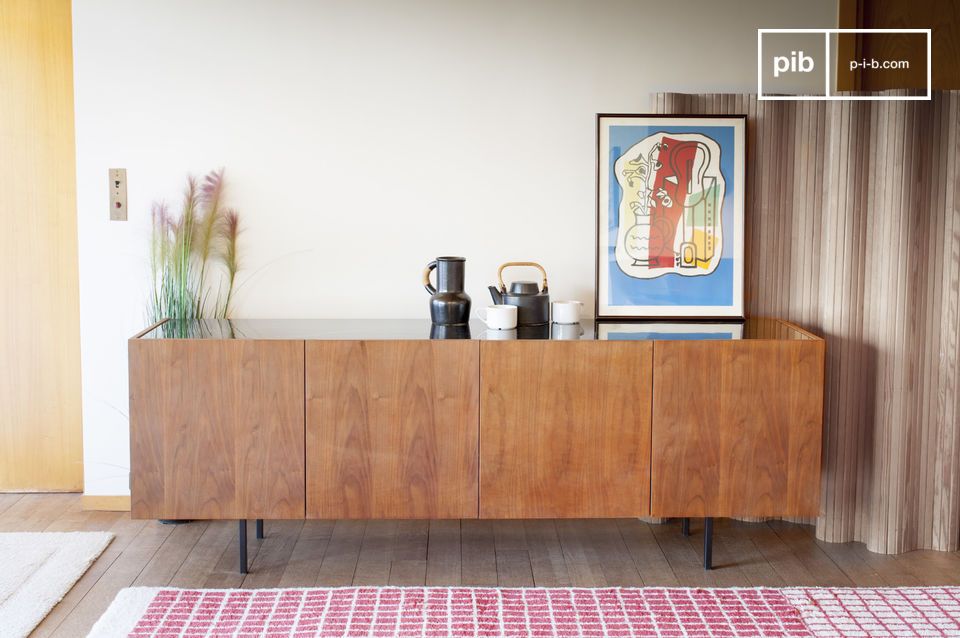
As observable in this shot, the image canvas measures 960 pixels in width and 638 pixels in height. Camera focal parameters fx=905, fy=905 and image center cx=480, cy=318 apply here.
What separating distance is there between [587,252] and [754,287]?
67 centimetres

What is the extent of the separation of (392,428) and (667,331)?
103cm

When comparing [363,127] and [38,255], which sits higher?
[363,127]

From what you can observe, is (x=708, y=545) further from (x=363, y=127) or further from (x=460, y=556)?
(x=363, y=127)

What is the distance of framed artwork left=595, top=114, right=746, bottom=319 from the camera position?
353cm

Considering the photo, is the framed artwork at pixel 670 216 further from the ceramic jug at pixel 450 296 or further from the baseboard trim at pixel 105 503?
the baseboard trim at pixel 105 503

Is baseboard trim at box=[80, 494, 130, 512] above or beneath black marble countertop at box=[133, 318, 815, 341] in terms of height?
beneath

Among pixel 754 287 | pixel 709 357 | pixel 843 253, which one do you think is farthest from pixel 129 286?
pixel 843 253

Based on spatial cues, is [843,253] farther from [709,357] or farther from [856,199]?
[709,357]

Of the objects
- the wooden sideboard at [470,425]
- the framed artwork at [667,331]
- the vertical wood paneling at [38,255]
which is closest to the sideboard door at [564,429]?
the wooden sideboard at [470,425]

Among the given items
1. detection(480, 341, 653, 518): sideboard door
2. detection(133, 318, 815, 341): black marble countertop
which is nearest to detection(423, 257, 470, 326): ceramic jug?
detection(133, 318, 815, 341): black marble countertop

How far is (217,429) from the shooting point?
3.00 metres

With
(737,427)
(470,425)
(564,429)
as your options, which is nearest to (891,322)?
(737,427)

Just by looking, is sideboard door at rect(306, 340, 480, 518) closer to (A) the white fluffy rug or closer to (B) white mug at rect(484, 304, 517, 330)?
(B) white mug at rect(484, 304, 517, 330)

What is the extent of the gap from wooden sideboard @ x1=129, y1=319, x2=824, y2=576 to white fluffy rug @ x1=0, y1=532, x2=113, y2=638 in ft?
1.13
